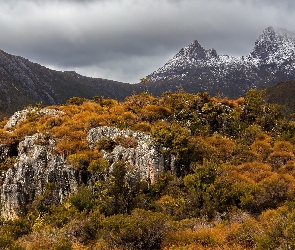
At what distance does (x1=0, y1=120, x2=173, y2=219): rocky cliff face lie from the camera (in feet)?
82.2

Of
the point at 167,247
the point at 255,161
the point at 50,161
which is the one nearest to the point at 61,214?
the point at 50,161

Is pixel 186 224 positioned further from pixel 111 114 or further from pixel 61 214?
pixel 111 114

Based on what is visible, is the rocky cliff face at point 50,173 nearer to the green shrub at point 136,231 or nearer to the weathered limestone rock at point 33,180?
the weathered limestone rock at point 33,180

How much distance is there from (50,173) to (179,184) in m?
10.5

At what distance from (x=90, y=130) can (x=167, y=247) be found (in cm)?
1701

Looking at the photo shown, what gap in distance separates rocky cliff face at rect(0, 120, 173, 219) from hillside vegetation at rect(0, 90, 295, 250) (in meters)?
0.60

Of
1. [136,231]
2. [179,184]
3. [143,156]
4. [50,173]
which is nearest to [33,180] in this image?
[50,173]

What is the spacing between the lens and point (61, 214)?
67.8 ft

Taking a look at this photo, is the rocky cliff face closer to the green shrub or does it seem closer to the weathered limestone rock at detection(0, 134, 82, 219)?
the weathered limestone rock at detection(0, 134, 82, 219)

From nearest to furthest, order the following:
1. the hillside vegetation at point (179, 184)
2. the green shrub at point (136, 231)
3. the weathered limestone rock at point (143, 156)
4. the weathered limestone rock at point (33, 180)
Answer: the green shrub at point (136, 231)
the hillside vegetation at point (179, 184)
the weathered limestone rock at point (33, 180)
the weathered limestone rock at point (143, 156)

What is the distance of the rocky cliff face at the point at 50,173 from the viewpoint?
25062mm

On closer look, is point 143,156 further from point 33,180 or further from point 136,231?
point 136,231

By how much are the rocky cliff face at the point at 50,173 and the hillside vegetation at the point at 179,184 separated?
1.97 ft

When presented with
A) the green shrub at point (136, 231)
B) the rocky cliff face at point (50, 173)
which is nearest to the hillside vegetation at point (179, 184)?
the green shrub at point (136, 231)
